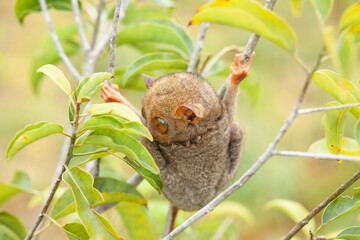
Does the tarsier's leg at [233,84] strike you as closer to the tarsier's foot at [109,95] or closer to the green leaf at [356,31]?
the tarsier's foot at [109,95]

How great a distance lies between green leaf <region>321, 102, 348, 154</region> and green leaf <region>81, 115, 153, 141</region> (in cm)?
66

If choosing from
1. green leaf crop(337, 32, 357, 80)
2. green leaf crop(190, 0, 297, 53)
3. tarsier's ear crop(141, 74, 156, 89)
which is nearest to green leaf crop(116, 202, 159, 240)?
tarsier's ear crop(141, 74, 156, 89)

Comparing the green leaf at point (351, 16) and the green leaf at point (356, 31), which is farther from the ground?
the green leaf at point (351, 16)

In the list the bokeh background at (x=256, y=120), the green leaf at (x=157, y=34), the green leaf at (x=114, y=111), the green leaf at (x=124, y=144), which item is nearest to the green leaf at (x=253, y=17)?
the green leaf at (x=114, y=111)

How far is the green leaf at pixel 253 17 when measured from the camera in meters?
1.31

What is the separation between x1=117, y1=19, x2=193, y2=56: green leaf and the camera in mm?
2432

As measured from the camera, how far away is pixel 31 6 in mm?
2516

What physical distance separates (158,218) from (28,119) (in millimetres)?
4638

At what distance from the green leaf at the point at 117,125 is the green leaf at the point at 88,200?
18 cm

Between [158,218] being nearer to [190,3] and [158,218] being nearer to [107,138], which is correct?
[107,138]

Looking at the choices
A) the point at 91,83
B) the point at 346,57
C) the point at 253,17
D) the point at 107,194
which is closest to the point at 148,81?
the point at 107,194

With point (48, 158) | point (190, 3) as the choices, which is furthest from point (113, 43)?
point (190, 3)

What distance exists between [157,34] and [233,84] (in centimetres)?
56

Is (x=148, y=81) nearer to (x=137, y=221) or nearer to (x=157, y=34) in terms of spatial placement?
(x=157, y=34)
